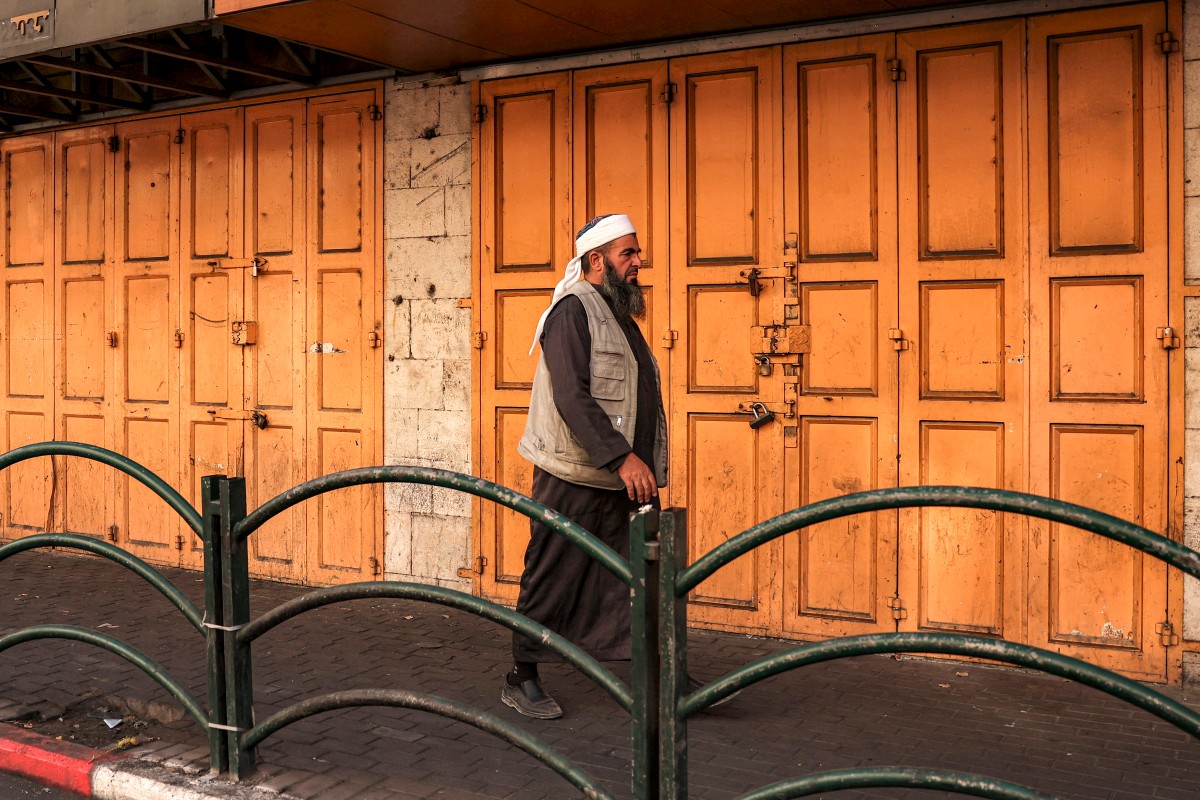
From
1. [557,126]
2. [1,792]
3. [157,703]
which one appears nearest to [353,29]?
[557,126]

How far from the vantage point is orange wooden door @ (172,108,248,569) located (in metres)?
8.22

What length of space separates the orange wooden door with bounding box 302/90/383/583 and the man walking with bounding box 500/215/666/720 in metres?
2.77

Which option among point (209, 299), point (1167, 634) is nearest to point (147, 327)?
point (209, 299)

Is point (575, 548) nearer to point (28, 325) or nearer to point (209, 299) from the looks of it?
point (209, 299)

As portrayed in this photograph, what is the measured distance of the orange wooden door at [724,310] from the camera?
641 cm

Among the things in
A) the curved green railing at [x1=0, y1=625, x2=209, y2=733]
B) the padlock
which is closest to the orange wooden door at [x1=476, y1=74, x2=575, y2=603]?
the padlock

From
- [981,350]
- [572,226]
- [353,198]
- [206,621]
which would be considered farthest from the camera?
[353,198]

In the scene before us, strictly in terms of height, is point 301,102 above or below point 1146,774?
above

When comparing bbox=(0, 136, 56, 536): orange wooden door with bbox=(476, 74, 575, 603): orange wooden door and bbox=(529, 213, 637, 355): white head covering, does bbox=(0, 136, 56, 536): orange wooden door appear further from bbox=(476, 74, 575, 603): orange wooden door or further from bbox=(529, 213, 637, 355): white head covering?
bbox=(529, 213, 637, 355): white head covering

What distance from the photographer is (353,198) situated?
7.73 metres

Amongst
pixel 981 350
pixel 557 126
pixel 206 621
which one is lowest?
pixel 206 621

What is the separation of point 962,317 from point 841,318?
606 mm

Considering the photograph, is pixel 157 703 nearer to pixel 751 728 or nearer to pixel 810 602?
pixel 751 728

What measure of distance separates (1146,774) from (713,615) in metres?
2.60
